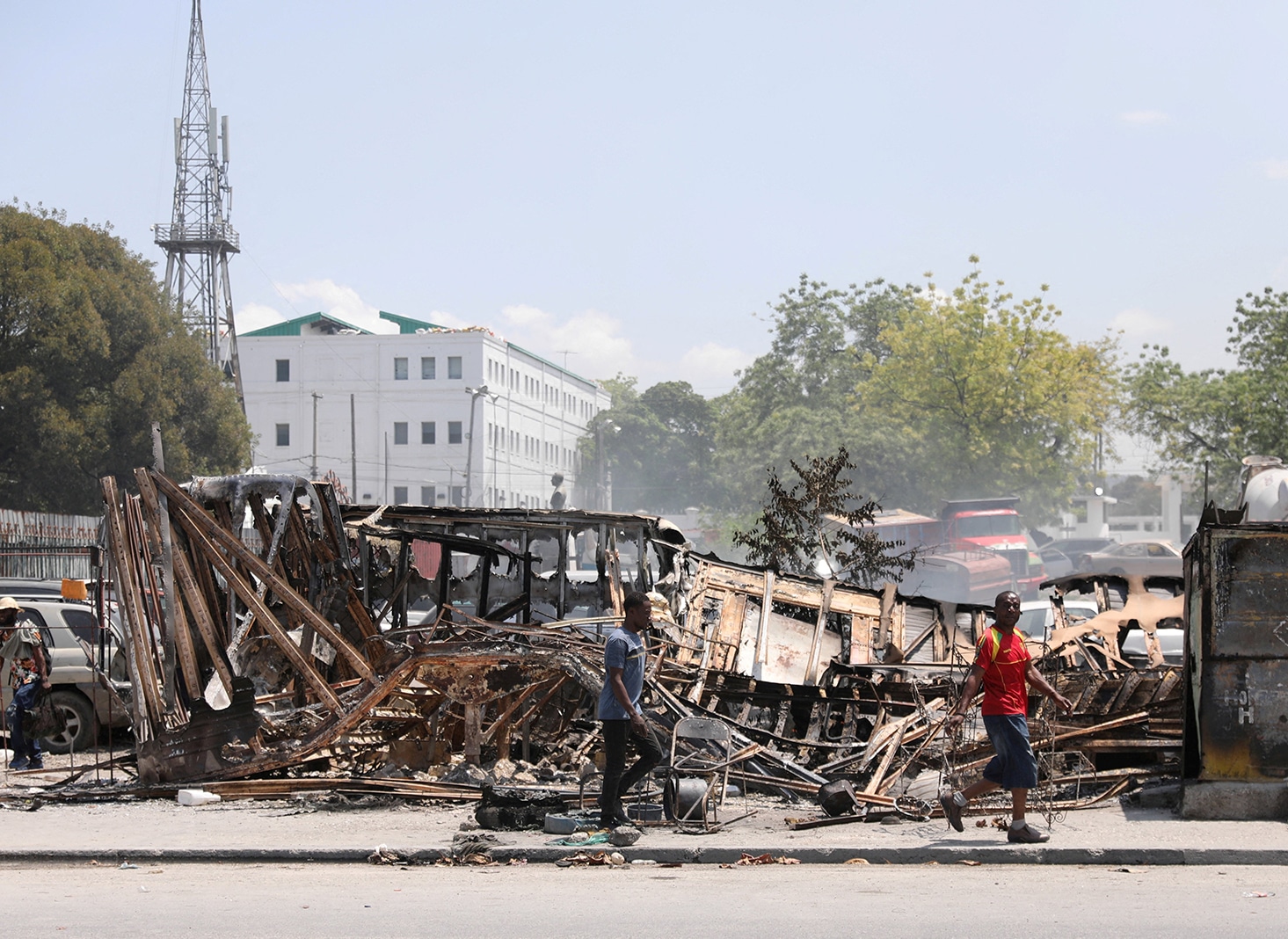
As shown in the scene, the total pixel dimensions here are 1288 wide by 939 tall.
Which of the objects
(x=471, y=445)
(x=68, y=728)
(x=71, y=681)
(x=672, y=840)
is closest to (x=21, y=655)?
(x=71, y=681)

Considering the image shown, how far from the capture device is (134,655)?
11070 millimetres

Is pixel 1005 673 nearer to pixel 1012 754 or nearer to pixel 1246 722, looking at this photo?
pixel 1012 754

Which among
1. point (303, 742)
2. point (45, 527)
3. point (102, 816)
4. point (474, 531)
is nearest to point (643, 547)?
point (474, 531)

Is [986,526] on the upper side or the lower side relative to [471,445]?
lower

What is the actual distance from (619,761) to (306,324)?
254 feet

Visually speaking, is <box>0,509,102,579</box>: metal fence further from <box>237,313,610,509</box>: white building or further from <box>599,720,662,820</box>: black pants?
<box>237,313,610,509</box>: white building

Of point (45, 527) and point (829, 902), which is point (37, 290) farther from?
point (829, 902)

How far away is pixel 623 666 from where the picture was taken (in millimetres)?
8766

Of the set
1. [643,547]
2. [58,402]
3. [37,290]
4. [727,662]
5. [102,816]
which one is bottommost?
[102,816]

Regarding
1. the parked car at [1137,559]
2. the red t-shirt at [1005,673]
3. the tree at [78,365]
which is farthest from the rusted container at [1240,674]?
the parked car at [1137,559]

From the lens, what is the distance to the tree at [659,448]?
10306 cm

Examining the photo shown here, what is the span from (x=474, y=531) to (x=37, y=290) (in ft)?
74.7

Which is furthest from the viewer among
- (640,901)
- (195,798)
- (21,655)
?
(21,655)

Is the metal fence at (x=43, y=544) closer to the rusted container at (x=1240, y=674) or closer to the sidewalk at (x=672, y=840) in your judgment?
the sidewalk at (x=672, y=840)
